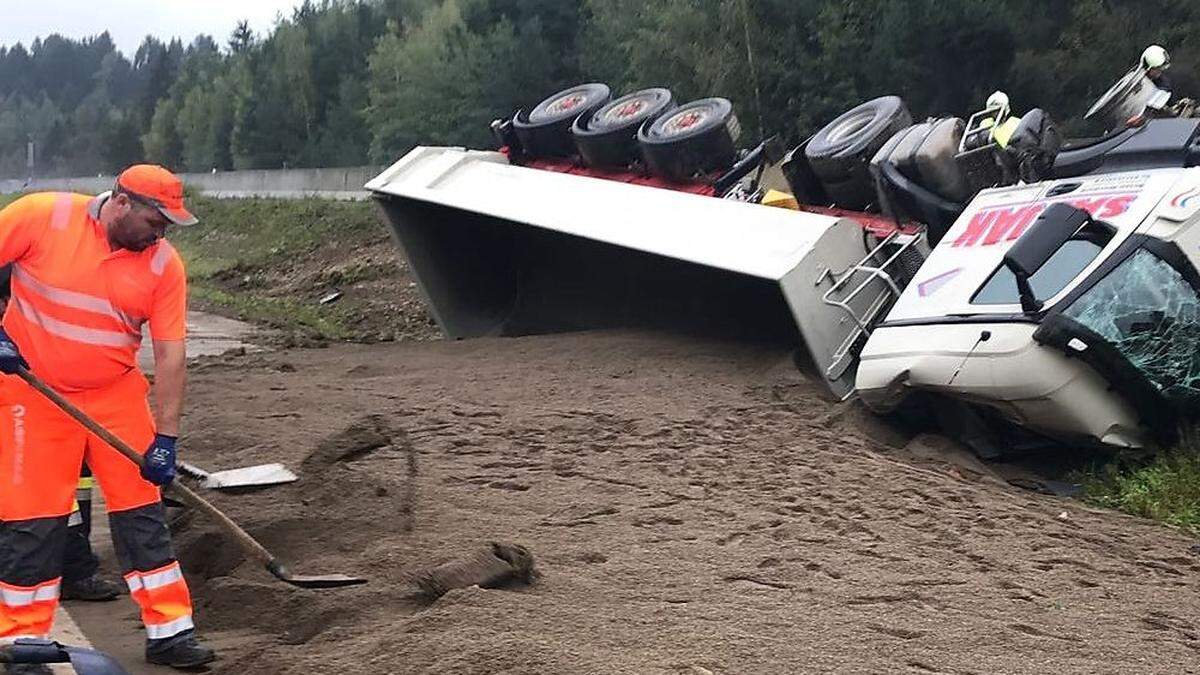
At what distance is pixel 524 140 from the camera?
1227 centimetres

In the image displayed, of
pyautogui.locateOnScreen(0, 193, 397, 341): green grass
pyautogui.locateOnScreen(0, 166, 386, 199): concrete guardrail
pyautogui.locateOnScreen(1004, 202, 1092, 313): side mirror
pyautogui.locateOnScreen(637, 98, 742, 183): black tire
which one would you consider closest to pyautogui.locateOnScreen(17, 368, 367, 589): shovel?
pyautogui.locateOnScreen(1004, 202, 1092, 313): side mirror

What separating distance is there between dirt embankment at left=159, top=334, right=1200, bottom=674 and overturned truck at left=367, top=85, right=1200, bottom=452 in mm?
446

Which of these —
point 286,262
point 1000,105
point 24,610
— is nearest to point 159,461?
point 24,610

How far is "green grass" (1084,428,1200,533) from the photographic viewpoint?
617 cm

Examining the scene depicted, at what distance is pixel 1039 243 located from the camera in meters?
6.66

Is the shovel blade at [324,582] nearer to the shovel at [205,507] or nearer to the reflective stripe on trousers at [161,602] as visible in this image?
the shovel at [205,507]

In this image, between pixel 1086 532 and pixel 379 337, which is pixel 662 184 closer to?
pixel 379 337

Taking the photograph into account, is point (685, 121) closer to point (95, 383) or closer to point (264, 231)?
point (95, 383)

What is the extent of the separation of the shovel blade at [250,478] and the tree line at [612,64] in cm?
1823

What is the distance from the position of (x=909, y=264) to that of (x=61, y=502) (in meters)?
5.22

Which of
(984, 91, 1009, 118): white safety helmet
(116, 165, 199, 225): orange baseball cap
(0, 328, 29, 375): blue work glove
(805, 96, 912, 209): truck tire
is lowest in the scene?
(805, 96, 912, 209): truck tire

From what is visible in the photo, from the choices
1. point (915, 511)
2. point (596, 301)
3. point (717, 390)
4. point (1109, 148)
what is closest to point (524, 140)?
point (596, 301)

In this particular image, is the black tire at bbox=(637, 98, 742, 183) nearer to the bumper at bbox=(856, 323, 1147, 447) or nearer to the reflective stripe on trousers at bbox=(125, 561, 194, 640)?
the bumper at bbox=(856, 323, 1147, 447)

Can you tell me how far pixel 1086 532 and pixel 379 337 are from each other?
9206 millimetres
